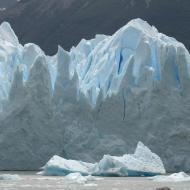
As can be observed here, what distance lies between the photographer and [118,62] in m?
26.0

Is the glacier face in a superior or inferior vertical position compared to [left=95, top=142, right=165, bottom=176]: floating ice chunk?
superior

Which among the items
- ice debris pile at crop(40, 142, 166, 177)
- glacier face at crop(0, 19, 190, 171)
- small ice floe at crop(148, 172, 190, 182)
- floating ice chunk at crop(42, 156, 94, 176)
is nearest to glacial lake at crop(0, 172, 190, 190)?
small ice floe at crop(148, 172, 190, 182)

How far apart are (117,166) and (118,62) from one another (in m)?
6.07

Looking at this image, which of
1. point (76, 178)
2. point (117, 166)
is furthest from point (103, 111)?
point (76, 178)

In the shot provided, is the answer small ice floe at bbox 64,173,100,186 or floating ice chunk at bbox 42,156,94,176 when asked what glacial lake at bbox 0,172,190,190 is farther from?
floating ice chunk at bbox 42,156,94,176

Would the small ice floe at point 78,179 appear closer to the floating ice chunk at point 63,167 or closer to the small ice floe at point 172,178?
the floating ice chunk at point 63,167

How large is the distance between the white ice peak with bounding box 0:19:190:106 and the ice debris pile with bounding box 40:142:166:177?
12.9ft

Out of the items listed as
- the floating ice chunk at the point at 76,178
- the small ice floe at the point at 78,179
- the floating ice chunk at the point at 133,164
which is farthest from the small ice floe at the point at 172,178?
the floating ice chunk at the point at 76,178

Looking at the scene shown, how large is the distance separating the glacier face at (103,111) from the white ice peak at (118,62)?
0.04 m

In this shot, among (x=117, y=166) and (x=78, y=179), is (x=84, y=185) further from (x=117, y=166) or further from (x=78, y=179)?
(x=117, y=166)

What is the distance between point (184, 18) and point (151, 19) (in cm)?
199

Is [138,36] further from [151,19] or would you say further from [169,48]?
[151,19]

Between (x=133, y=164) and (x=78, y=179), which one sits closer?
(x=78, y=179)

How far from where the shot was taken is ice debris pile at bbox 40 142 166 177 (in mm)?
20569
